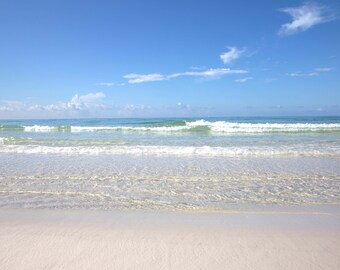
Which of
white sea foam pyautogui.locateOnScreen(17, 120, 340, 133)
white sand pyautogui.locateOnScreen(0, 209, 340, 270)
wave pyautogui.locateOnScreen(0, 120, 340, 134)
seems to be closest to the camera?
white sand pyautogui.locateOnScreen(0, 209, 340, 270)

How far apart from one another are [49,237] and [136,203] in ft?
5.94

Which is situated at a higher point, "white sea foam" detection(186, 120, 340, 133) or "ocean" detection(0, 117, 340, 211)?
"white sea foam" detection(186, 120, 340, 133)

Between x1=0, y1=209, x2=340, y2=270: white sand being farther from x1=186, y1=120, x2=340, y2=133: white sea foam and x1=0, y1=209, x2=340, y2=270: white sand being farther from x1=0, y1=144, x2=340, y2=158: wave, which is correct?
x1=186, y1=120, x2=340, y2=133: white sea foam

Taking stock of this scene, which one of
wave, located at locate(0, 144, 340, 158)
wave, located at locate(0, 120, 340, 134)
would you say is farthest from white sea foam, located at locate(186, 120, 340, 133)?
wave, located at locate(0, 144, 340, 158)

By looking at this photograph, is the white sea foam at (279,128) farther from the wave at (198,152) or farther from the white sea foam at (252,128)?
the wave at (198,152)

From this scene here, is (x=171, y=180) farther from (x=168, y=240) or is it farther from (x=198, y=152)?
(x=198, y=152)

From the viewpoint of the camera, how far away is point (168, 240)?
11.4ft

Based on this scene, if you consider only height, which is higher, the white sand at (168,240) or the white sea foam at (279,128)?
the white sea foam at (279,128)

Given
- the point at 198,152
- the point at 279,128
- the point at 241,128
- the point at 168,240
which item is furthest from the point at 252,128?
the point at 168,240

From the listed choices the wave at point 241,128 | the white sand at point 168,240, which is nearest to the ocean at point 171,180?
the white sand at point 168,240

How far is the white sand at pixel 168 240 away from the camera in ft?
9.73

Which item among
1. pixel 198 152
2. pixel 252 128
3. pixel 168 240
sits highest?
pixel 252 128

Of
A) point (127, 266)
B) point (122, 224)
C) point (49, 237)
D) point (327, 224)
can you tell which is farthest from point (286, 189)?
point (49, 237)

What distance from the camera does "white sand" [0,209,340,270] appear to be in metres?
2.97
